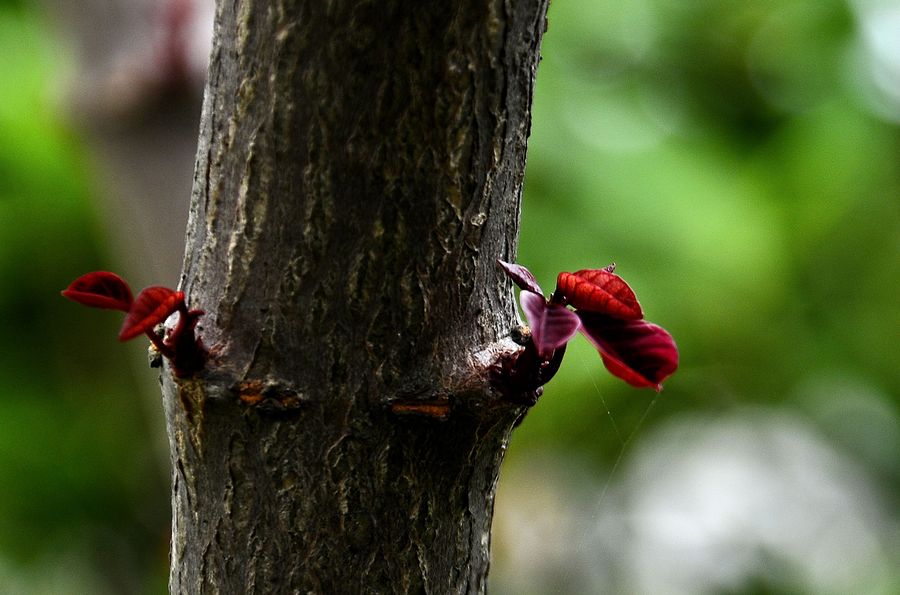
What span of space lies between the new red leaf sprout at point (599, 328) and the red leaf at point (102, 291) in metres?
0.14

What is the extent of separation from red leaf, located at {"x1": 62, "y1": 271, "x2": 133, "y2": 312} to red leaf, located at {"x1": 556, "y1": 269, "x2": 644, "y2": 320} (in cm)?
16

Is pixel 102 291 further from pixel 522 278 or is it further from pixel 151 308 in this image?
pixel 522 278

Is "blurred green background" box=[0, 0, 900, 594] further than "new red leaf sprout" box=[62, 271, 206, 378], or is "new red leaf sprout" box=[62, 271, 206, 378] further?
"blurred green background" box=[0, 0, 900, 594]

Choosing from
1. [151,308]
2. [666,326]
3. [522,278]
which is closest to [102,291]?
[151,308]

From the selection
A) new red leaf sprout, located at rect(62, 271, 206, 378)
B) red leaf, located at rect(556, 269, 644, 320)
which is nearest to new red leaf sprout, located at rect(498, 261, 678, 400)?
red leaf, located at rect(556, 269, 644, 320)

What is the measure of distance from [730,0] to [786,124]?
0.29 m

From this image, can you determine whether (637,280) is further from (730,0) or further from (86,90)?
(86,90)

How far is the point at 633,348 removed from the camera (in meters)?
0.31

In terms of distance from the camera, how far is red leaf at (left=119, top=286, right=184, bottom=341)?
289mm

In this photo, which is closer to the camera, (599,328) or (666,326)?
(599,328)

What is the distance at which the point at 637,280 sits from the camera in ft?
5.05

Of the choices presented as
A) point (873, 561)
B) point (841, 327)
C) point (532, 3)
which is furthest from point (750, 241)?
point (532, 3)

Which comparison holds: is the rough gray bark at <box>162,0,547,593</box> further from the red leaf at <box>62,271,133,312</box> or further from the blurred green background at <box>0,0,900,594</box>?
the blurred green background at <box>0,0,900,594</box>

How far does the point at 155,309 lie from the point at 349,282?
2.7 inches
